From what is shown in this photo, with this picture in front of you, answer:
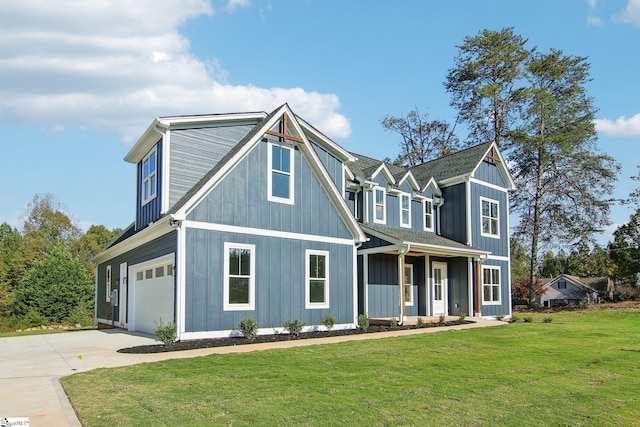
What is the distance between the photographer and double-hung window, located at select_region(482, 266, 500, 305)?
2303 cm

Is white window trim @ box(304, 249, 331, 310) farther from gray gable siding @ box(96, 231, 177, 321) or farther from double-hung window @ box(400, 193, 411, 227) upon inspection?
double-hung window @ box(400, 193, 411, 227)

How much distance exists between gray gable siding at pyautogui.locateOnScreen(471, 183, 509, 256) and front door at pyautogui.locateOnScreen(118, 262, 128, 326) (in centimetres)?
1463

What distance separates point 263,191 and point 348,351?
558cm

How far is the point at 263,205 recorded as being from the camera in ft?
47.5

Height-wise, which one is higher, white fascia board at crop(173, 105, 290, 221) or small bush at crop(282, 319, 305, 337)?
white fascia board at crop(173, 105, 290, 221)

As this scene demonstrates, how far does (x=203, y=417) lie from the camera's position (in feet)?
18.4

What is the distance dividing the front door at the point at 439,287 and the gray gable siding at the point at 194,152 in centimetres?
1087

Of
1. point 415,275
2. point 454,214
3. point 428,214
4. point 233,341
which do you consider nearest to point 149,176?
point 233,341

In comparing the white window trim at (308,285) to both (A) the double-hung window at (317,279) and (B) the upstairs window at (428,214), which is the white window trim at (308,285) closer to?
(A) the double-hung window at (317,279)

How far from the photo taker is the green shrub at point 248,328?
517 inches

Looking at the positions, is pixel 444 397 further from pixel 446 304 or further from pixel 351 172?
pixel 446 304

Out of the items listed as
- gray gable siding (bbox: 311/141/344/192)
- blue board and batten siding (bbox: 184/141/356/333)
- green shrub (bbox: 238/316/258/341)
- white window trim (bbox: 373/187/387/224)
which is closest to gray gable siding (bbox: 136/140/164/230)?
blue board and batten siding (bbox: 184/141/356/333)

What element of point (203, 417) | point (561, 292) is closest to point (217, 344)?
point (203, 417)

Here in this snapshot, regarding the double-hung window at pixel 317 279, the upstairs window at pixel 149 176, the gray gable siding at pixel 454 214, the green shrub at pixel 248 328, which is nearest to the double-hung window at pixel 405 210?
the gray gable siding at pixel 454 214
